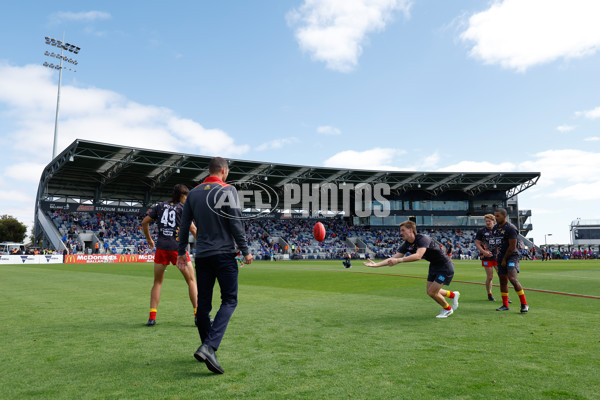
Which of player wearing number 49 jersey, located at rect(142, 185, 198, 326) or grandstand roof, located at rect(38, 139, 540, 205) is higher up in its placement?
grandstand roof, located at rect(38, 139, 540, 205)

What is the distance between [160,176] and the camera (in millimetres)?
53281

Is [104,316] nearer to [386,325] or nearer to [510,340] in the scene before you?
[386,325]

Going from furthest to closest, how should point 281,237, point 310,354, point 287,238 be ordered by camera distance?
point 287,238 < point 281,237 < point 310,354

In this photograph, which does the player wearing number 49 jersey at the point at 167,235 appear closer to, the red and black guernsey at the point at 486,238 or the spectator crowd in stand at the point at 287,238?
the red and black guernsey at the point at 486,238

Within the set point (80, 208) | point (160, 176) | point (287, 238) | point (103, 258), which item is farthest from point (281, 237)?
point (80, 208)

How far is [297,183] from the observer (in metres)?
60.4

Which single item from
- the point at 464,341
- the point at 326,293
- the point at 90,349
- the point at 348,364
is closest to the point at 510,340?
the point at 464,341

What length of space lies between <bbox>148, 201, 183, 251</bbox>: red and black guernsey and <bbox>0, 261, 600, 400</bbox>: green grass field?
1306 millimetres

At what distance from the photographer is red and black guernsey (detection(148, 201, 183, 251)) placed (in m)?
6.69

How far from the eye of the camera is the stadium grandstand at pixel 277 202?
48.0 metres

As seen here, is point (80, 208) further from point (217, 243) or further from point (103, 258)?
point (217, 243)

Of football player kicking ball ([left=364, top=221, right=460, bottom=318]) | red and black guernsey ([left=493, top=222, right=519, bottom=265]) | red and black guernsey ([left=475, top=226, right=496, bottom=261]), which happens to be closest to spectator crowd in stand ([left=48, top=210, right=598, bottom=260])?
red and black guernsey ([left=475, top=226, right=496, bottom=261])

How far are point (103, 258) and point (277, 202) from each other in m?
31.6

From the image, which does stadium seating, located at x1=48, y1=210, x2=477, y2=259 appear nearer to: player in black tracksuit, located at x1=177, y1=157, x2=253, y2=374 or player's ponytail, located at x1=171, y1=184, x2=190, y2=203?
player's ponytail, located at x1=171, y1=184, x2=190, y2=203
